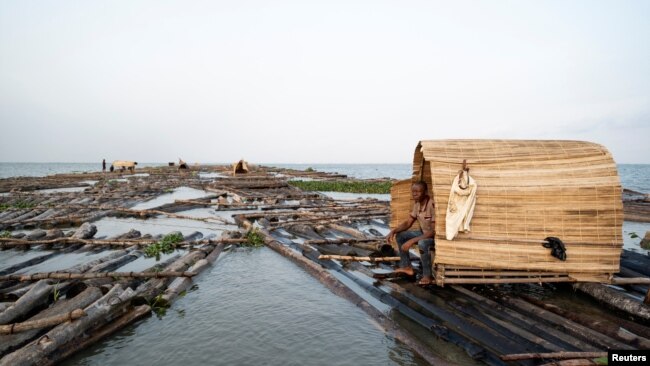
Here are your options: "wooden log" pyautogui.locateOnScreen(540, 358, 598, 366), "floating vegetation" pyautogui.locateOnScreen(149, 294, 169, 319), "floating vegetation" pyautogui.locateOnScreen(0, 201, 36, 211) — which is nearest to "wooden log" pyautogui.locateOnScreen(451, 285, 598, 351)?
"wooden log" pyautogui.locateOnScreen(540, 358, 598, 366)

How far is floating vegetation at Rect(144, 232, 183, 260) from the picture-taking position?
31.2 ft

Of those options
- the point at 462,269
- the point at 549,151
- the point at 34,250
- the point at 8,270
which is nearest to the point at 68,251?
the point at 34,250

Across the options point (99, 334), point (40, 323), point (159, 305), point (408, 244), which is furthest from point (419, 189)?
point (40, 323)

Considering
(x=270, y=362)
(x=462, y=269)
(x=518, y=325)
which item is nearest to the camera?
(x=270, y=362)

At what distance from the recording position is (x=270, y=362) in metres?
4.53

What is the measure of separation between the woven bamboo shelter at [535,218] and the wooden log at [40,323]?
5.57 metres

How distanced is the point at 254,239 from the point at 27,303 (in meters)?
6.00

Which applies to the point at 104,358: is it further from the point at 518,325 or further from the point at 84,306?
the point at 518,325

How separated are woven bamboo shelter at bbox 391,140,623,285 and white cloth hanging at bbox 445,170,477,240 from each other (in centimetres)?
14

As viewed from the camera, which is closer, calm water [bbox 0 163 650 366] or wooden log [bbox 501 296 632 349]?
wooden log [bbox 501 296 632 349]

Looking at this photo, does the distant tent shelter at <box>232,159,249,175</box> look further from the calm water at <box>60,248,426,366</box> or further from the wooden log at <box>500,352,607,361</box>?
the wooden log at <box>500,352,607,361</box>

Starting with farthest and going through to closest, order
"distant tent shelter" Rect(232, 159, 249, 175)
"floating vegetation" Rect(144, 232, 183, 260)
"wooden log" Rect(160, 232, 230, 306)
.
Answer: "distant tent shelter" Rect(232, 159, 249, 175), "floating vegetation" Rect(144, 232, 183, 260), "wooden log" Rect(160, 232, 230, 306)

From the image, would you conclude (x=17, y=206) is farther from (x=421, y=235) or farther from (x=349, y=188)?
(x=349, y=188)

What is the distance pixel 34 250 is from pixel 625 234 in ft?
65.2
